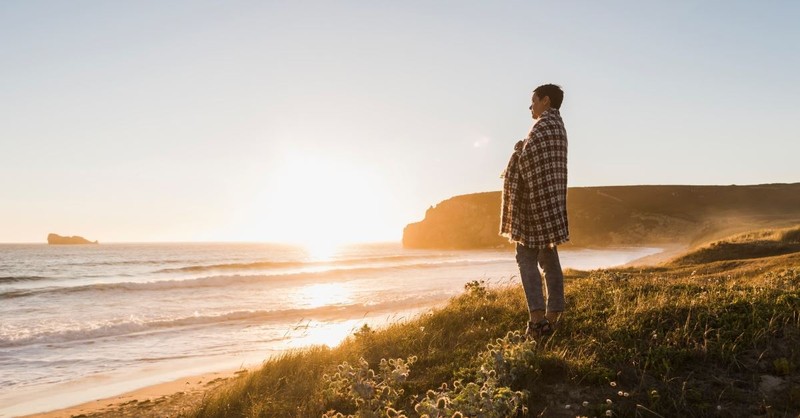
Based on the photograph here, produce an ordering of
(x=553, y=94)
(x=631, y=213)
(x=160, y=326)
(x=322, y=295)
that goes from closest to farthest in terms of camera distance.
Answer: (x=553, y=94)
(x=160, y=326)
(x=322, y=295)
(x=631, y=213)

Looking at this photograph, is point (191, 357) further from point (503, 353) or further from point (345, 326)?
point (503, 353)

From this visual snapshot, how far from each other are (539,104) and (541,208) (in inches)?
51.4

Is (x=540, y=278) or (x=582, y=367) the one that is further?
(x=540, y=278)

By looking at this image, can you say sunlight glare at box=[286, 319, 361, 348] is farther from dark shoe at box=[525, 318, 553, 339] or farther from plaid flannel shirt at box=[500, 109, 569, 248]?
plaid flannel shirt at box=[500, 109, 569, 248]

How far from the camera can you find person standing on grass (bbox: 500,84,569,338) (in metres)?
5.27

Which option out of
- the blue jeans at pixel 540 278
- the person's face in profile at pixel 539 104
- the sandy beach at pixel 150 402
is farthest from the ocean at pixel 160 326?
the person's face in profile at pixel 539 104

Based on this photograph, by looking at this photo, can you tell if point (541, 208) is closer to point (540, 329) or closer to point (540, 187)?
point (540, 187)

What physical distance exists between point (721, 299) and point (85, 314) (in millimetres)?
23234

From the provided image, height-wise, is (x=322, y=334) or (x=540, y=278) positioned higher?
(x=540, y=278)

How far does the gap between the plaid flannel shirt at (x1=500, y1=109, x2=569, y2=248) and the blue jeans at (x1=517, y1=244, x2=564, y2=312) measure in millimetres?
161

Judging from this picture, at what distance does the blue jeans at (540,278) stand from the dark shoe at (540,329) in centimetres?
16

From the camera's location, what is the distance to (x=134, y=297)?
26.1 metres

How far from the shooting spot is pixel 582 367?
4238mm

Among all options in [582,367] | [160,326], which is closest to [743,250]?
[582,367]
